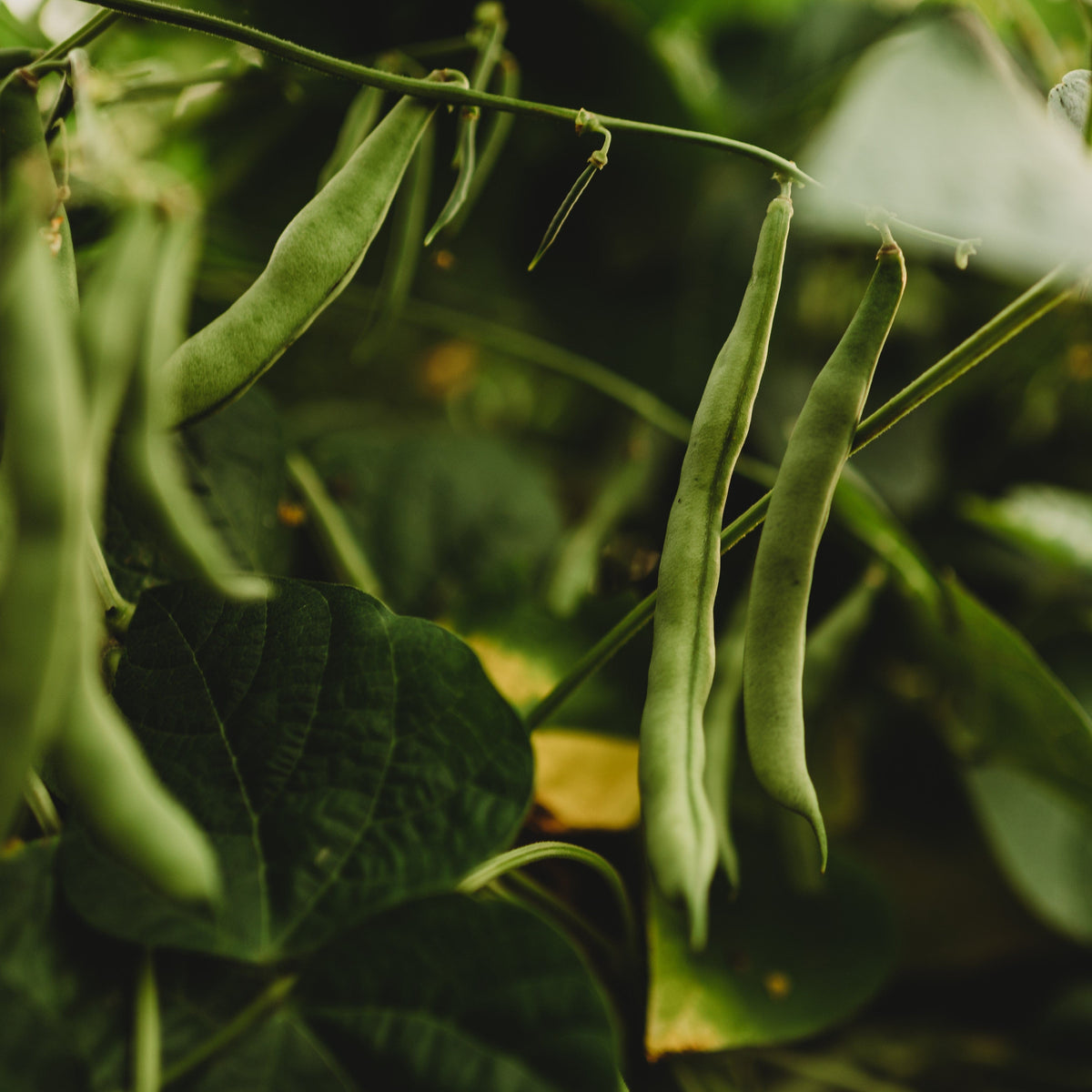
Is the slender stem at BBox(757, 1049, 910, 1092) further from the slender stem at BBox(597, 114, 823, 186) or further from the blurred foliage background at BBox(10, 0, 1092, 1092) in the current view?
the slender stem at BBox(597, 114, 823, 186)

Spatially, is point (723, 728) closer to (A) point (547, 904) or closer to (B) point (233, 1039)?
(A) point (547, 904)

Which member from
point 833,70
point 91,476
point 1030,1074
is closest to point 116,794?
point 91,476

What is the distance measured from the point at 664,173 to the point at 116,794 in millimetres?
1008

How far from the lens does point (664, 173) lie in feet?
3.46

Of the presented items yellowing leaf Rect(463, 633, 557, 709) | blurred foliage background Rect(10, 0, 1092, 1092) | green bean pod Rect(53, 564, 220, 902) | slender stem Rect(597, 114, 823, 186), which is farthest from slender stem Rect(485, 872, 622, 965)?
slender stem Rect(597, 114, 823, 186)

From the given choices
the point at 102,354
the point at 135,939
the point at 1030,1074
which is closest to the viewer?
the point at 102,354

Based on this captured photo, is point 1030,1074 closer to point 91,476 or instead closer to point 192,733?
point 192,733

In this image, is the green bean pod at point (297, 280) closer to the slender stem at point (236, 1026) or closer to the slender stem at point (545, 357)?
the slender stem at point (236, 1026)

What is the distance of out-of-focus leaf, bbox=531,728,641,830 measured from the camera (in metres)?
0.60

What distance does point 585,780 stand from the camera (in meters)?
0.62

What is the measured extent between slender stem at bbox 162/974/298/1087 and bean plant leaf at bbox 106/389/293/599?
293 mm

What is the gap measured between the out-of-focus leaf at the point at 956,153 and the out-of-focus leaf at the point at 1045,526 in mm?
227

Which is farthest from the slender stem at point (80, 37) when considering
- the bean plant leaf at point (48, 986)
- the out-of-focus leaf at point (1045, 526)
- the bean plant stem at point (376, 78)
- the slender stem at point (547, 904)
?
the out-of-focus leaf at point (1045, 526)

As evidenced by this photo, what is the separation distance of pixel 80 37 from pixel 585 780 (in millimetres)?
525
